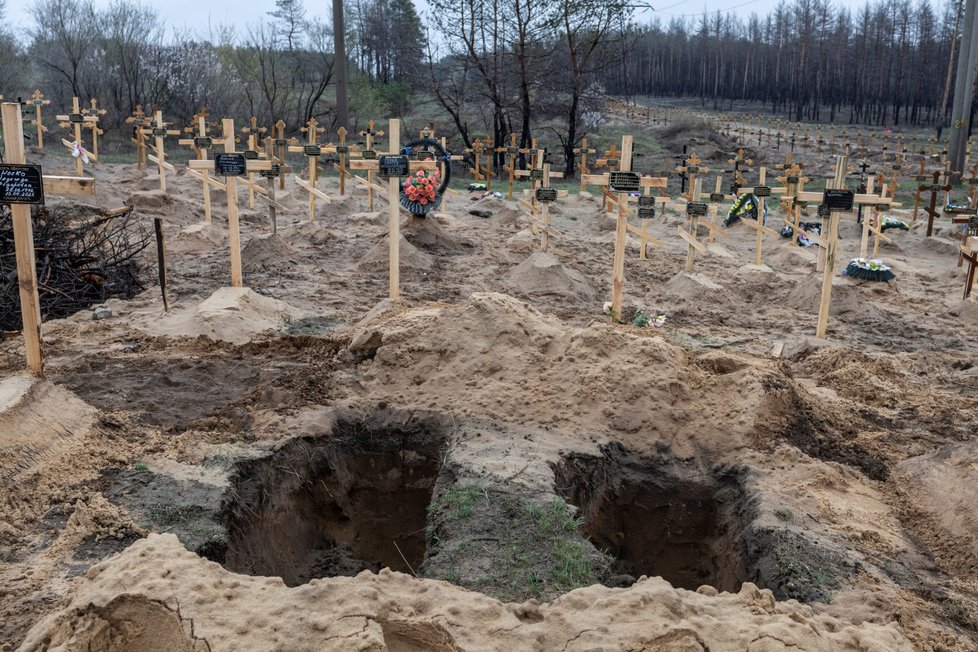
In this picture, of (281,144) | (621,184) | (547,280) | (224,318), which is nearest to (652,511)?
(621,184)

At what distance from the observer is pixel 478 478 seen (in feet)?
19.0

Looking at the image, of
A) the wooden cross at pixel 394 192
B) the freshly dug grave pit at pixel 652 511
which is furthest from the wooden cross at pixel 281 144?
the freshly dug grave pit at pixel 652 511

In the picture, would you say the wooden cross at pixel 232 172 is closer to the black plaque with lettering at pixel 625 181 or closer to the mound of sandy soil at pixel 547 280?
the mound of sandy soil at pixel 547 280

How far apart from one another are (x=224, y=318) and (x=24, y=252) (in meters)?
2.95

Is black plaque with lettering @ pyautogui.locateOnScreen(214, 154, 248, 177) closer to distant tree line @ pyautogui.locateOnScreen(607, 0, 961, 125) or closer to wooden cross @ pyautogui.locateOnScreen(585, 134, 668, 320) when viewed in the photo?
wooden cross @ pyautogui.locateOnScreen(585, 134, 668, 320)

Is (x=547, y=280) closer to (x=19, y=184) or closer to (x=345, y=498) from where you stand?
(x=345, y=498)

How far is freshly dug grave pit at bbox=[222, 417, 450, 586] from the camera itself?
5.88 meters

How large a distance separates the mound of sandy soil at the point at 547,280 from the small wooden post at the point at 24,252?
7417mm

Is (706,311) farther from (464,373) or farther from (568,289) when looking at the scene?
(464,373)

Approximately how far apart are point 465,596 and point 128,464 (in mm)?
3101

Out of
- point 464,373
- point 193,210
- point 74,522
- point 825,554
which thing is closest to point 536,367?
point 464,373

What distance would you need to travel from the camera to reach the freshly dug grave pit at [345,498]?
5875 mm

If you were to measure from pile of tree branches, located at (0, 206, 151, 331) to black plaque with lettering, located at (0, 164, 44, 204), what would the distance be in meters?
3.38

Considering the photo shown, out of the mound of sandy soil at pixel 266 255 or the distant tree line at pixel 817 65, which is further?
the distant tree line at pixel 817 65
